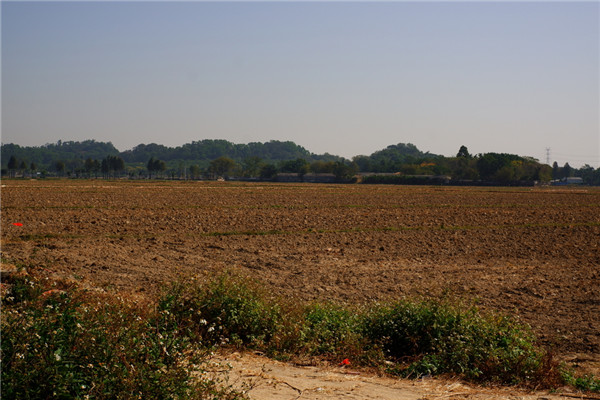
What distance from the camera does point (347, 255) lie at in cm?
1912

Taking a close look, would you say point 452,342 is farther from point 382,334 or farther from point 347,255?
point 347,255

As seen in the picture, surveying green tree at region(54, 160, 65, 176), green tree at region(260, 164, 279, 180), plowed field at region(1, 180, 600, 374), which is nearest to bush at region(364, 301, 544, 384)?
plowed field at region(1, 180, 600, 374)

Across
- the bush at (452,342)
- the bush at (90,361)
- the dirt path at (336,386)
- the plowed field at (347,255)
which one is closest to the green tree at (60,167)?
the plowed field at (347,255)

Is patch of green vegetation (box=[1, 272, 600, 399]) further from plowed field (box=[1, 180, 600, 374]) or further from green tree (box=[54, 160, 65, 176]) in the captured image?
green tree (box=[54, 160, 65, 176])

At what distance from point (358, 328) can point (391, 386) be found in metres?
2.10

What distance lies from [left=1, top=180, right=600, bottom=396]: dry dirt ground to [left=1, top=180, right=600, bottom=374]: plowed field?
5 cm

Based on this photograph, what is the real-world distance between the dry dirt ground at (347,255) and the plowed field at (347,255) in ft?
0.16

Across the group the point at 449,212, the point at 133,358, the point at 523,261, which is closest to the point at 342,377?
the point at 133,358

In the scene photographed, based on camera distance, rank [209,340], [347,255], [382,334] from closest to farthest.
Answer: [209,340], [382,334], [347,255]

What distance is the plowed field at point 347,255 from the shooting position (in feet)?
41.7

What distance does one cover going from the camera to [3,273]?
1107 cm

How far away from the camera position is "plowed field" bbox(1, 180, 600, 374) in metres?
12.7

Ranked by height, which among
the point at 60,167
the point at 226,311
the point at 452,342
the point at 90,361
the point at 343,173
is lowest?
the point at 452,342

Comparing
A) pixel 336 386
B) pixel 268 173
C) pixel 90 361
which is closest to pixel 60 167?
pixel 268 173
